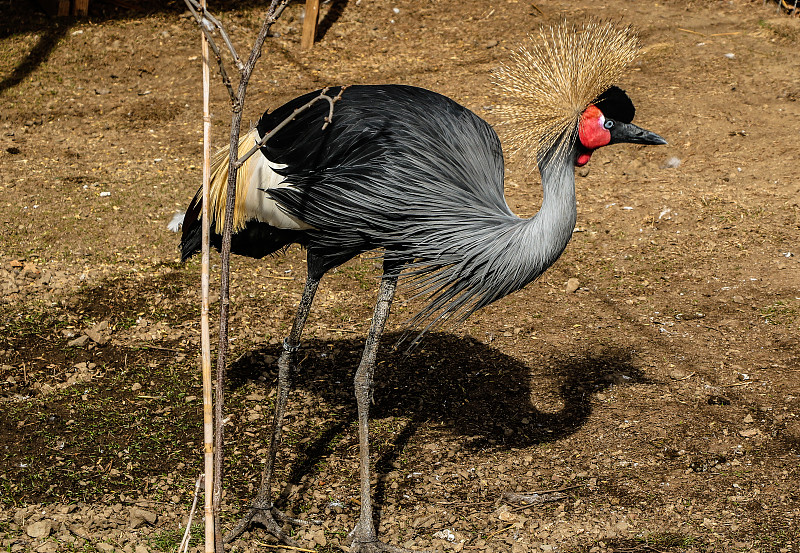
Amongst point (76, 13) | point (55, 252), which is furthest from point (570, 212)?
point (76, 13)

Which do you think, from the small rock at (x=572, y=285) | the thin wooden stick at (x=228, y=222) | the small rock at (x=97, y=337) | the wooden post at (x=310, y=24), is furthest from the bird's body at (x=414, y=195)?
the wooden post at (x=310, y=24)

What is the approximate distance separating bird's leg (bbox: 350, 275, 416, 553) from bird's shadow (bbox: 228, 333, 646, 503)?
0.46 metres

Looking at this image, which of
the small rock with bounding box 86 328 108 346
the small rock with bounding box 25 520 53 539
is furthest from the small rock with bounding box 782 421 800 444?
the small rock with bounding box 86 328 108 346

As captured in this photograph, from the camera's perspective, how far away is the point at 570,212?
297 centimetres

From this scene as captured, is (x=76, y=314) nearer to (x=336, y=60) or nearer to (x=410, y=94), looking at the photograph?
(x=410, y=94)

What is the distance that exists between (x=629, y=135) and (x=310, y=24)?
5.78 m

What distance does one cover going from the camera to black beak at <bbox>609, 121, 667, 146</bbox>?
A: 304 cm

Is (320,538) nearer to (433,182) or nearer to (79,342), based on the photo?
(433,182)

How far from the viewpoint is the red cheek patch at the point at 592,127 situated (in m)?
3.00

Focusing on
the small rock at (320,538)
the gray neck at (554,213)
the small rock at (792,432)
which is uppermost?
the gray neck at (554,213)

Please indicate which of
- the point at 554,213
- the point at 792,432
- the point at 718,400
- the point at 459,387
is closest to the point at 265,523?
the point at 459,387

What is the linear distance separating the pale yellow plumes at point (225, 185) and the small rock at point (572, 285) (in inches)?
88.1

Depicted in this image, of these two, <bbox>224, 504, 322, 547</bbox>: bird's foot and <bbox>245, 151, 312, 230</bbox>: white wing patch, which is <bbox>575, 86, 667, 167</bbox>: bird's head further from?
<bbox>224, 504, 322, 547</bbox>: bird's foot

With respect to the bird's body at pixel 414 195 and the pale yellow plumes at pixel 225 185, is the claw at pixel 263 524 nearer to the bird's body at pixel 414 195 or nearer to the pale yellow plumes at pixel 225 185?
the bird's body at pixel 414 195
